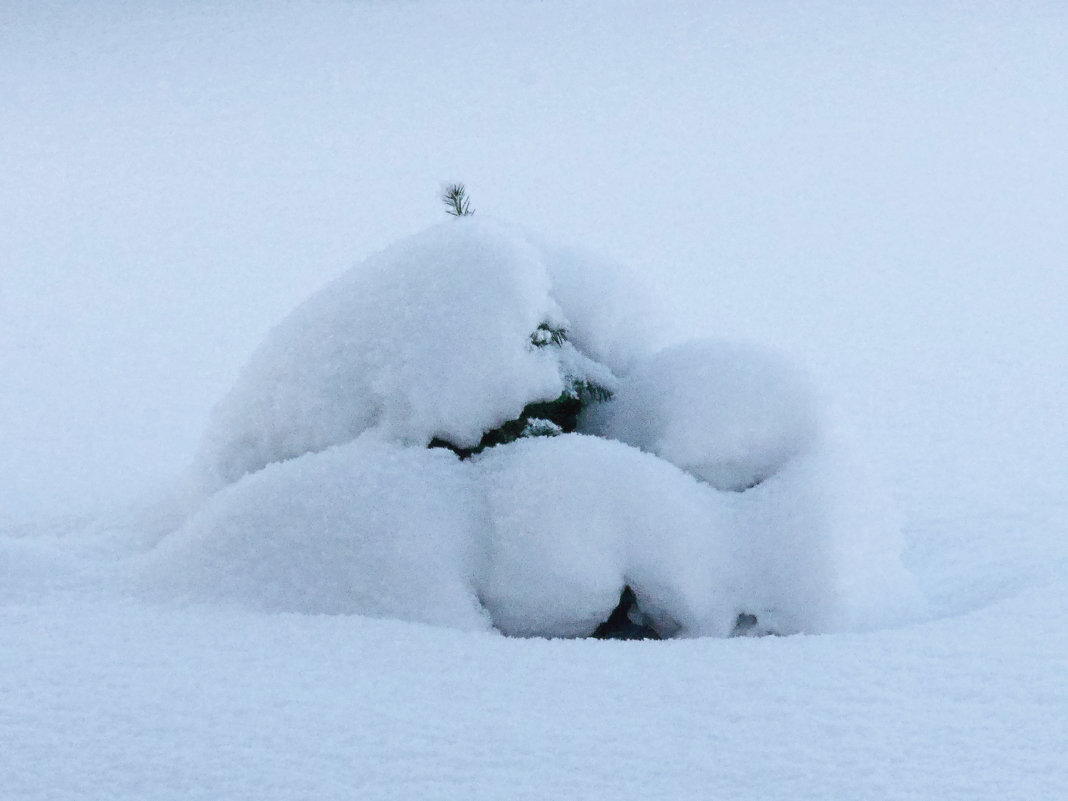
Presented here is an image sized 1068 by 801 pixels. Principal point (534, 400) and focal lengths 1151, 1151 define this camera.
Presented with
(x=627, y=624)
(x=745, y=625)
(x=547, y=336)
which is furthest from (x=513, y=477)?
(x=745, y=625)

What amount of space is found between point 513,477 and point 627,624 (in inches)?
23.9

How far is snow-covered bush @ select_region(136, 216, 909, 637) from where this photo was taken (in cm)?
344

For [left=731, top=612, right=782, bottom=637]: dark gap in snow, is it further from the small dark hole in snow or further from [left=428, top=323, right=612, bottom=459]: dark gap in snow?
[left=428, top=323, right=612, bottom=459]: dark gap in snow

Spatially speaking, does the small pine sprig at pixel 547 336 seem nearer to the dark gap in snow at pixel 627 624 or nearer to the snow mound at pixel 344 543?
the snow mound at pixel 344 543

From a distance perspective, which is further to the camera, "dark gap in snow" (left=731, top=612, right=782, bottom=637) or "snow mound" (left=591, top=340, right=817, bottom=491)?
"snow mound" (left=591, top=340, right=817, bottom=491)

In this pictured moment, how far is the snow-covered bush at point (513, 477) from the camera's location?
3443 mm

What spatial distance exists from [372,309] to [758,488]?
1415mm

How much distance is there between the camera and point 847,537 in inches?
145

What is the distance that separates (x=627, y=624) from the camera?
3664 millimetres

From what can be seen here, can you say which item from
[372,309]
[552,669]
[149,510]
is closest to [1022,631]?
[552,669]

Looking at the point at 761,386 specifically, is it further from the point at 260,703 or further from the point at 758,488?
the point at 260,703

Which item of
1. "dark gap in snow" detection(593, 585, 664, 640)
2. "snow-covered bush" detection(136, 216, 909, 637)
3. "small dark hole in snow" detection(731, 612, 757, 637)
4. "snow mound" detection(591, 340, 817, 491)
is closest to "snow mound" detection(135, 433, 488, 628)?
"snow-covered bush" detection(136, 216, 909, 637)

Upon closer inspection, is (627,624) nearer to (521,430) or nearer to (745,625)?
(745,625)

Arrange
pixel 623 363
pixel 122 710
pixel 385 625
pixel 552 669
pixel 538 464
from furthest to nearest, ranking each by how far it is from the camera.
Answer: pixel 623 363 → pixel 538 464 → pixel 385 625 → pixel 552 669 → pixel 122 710
